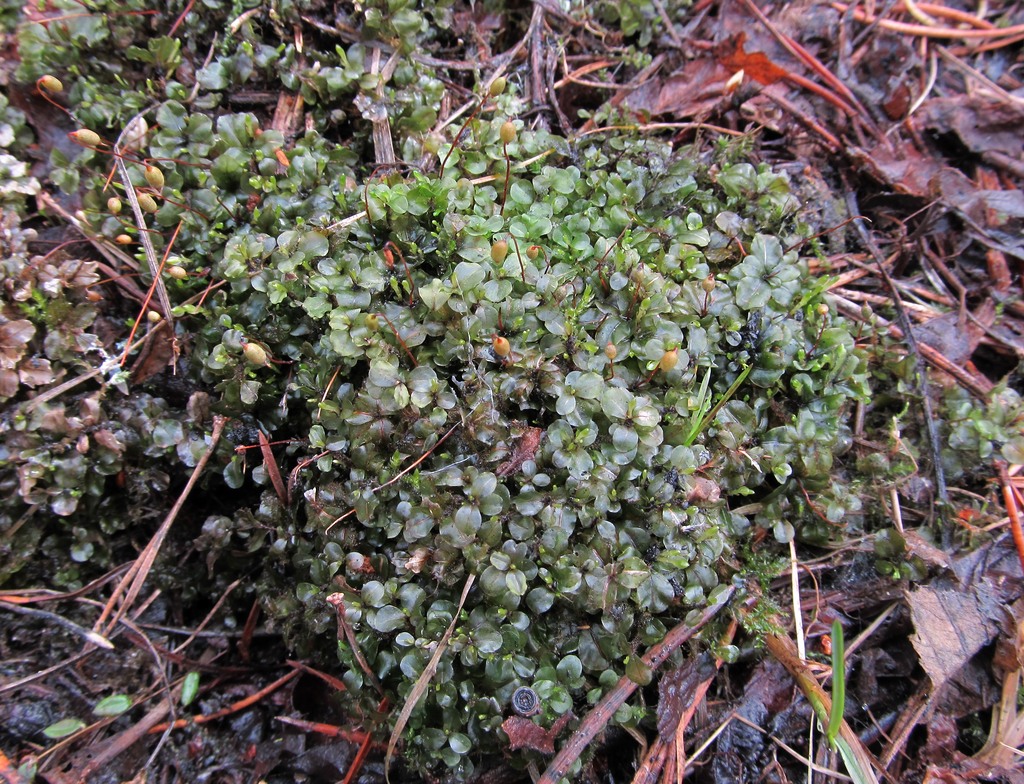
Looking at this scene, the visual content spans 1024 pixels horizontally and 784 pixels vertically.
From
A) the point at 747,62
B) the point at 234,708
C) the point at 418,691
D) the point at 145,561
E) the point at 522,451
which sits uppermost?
the point at 747,62

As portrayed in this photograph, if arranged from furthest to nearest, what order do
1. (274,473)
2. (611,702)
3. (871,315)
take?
(871,315) → (274,473) → (611,702)

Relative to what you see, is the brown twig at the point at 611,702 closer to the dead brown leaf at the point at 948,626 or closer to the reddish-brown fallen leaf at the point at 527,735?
the reddish-brown fallen leaf at the point at 527,735

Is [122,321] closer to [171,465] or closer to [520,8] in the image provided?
[171,465]

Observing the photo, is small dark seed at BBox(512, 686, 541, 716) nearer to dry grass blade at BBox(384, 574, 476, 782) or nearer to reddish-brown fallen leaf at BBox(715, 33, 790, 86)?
dry grass blade at BBox(384, 574, 476, 782)

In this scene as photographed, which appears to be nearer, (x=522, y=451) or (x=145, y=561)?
(x=522, y=451)

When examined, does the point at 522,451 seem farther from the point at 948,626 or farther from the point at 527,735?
the point at 948,626

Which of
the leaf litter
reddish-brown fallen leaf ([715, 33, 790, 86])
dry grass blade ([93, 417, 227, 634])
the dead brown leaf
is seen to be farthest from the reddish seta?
reddish-brown fallen leaf ([715, 33, 790, 86])

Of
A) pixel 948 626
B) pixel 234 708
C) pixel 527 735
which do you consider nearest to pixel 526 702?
pixel 527 735

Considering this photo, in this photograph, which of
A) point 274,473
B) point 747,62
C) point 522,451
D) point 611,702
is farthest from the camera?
point 747,62
